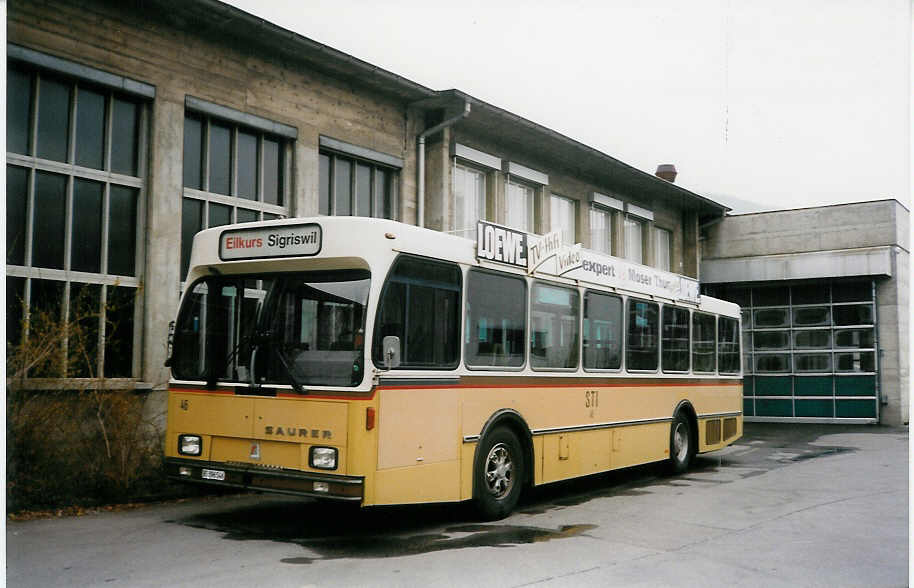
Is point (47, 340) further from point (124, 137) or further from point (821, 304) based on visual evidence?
point (821, 304)

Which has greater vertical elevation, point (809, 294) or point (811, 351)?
point (809, 294)

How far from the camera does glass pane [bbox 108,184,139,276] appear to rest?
39.7ft

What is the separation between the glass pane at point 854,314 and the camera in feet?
84.3

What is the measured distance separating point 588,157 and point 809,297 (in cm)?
943

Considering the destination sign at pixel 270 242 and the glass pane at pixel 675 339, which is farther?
the glass pane at pixel 675 339

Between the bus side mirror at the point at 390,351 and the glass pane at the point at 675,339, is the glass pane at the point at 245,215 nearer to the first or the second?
the glass pane at the point at 675,339

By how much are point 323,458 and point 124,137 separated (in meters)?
6.42

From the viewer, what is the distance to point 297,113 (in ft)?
47.9

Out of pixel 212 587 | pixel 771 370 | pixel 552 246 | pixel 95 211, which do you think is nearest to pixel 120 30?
pixel 95 211

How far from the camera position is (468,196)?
18.7 m

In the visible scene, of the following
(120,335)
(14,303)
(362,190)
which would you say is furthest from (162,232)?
(362,190)

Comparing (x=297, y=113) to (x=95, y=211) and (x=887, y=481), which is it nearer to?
(x=95, y=211)

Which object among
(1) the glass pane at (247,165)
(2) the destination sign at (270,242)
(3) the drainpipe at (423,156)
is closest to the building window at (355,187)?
(3) the drainpipe at (423,156)

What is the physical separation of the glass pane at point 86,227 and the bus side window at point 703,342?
891cm
